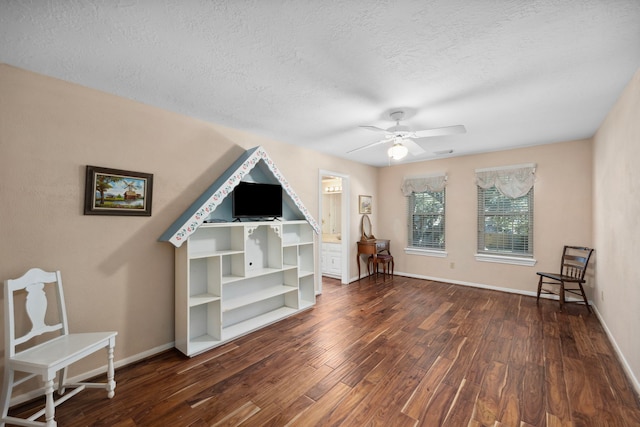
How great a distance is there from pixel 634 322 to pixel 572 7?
8.00 feet

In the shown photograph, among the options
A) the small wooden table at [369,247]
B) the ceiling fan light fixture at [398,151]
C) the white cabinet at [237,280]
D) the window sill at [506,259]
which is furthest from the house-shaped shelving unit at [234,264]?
the window sill at [506,259]

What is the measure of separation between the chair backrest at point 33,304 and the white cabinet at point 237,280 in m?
0.90

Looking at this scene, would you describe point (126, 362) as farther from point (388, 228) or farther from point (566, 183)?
point (566, 183)

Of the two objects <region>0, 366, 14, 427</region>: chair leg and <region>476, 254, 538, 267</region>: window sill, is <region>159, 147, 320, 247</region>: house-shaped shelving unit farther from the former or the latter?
<region>476, 254, 538, 267</region>: window sill

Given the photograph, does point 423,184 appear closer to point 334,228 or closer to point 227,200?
point 334,228

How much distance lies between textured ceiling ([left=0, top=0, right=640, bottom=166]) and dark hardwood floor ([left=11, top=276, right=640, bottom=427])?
2519mm

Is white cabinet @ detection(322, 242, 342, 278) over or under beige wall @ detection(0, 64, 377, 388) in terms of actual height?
under

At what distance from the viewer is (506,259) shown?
458 centimetres

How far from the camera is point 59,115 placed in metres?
2.14

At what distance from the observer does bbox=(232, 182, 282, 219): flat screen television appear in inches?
124

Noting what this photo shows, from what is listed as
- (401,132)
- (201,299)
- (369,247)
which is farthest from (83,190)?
(369,247)

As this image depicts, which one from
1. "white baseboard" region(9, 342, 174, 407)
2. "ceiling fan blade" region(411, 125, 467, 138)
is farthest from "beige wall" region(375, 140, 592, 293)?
"white baseboard" region(9, 342, 174, 407)

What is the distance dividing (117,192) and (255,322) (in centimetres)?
208

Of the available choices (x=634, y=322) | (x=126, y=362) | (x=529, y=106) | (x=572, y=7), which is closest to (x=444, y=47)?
(x=572, y=7)
